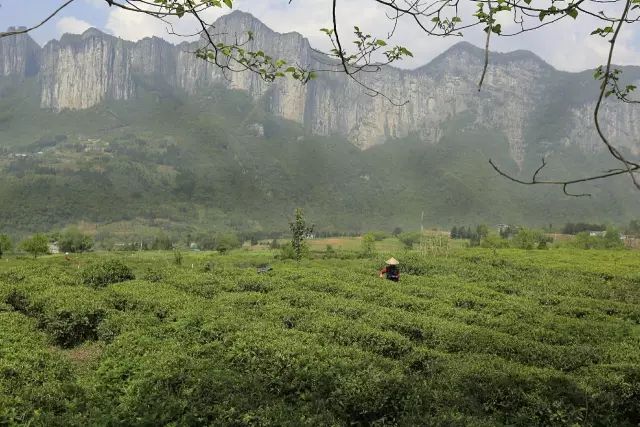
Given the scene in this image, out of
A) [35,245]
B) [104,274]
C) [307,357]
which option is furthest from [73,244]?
[307,357]

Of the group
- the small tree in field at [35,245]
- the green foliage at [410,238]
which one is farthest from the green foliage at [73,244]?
the green foliage at [410,238]

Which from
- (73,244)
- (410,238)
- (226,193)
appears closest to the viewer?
(73,244)

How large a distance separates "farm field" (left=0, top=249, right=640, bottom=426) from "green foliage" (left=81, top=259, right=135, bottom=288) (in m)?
0.75

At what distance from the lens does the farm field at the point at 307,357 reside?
26.2ft

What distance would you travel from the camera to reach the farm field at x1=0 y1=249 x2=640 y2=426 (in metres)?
8.00

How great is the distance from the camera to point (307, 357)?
33.3ft

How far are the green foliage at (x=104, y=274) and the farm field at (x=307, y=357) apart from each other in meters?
0.75

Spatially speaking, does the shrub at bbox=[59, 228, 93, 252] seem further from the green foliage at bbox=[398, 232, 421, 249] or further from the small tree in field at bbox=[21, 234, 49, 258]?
the green foliage at bbox=[398, 232, 421, 249]

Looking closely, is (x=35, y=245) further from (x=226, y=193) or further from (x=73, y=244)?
(x=226, y=193)

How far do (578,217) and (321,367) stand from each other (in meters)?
176

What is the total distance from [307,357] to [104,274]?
14.4 meters

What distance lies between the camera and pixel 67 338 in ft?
43.4

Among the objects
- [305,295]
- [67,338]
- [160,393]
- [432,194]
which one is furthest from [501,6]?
[432,194]

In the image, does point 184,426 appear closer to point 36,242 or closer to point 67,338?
point 67,338
